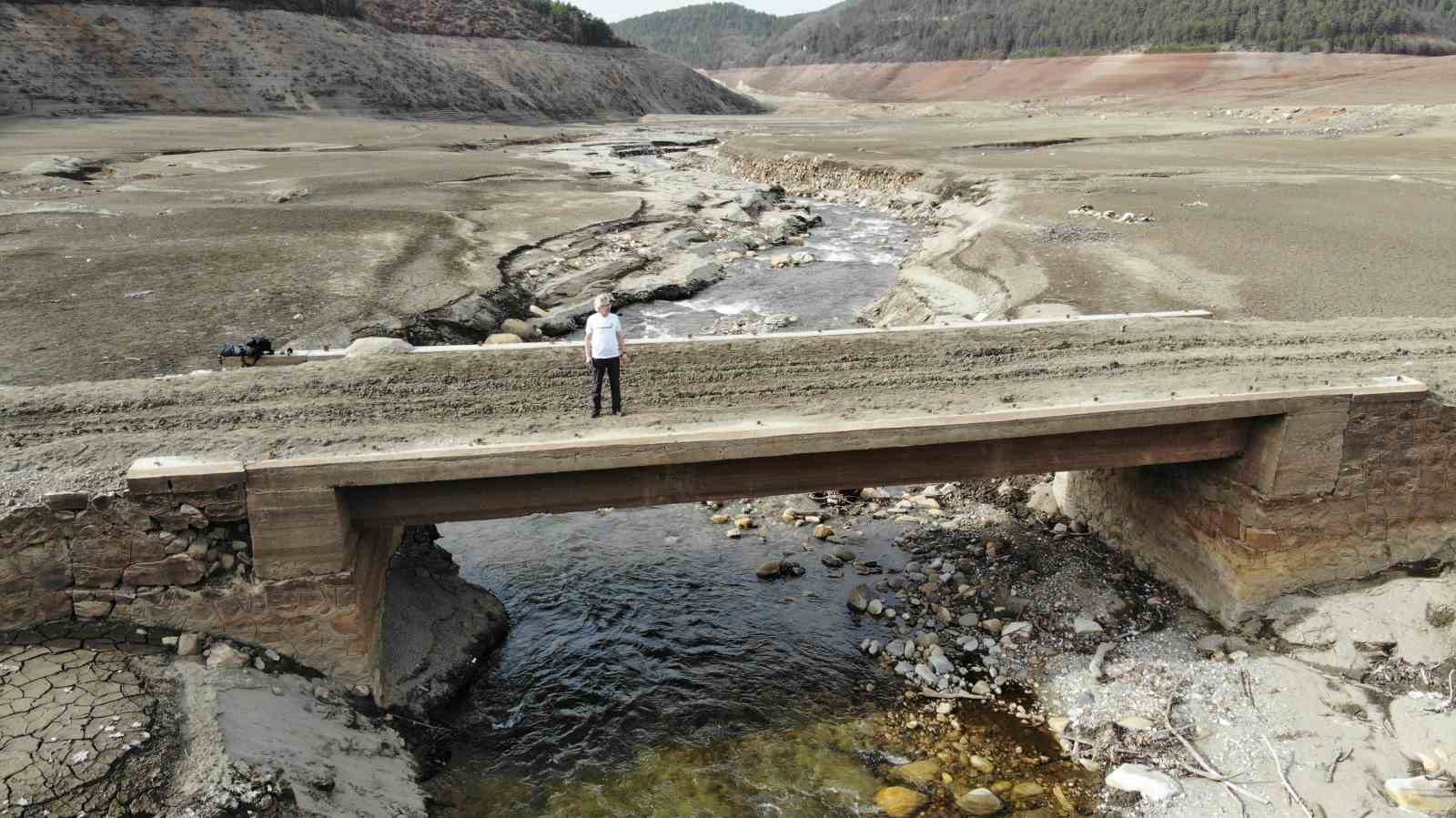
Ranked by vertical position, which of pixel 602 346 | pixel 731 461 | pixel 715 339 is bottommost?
pixel 731 461

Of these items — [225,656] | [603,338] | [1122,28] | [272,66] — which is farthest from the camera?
[1122,28]

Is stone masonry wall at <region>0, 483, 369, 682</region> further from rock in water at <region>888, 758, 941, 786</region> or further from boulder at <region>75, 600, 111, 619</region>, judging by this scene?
rock in water at <region>888, 758, 941, 786</region>

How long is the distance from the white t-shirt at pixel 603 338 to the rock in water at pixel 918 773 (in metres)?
5.33

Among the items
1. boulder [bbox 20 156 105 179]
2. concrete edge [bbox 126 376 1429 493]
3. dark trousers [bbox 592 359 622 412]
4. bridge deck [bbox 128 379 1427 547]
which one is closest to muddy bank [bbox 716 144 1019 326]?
bridge deck [bbox 128 379 1427 547]

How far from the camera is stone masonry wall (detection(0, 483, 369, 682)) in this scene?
8.62 metres

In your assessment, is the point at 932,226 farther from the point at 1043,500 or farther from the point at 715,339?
the point at 715,339

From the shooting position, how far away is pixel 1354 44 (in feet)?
295

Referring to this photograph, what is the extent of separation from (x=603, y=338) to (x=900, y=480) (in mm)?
3722

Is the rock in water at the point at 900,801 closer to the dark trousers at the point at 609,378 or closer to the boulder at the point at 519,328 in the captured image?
the dark trousers at the point at 609,378

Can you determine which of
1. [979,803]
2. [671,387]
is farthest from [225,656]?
[979,803]

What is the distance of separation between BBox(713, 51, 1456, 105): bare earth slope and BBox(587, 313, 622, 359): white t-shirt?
70903mm

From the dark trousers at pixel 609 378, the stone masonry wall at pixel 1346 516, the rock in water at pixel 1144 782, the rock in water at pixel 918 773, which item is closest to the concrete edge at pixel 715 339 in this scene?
the dark trousers at pixel 609 378

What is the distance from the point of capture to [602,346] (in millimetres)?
10523

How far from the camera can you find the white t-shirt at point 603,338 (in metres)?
10.5
